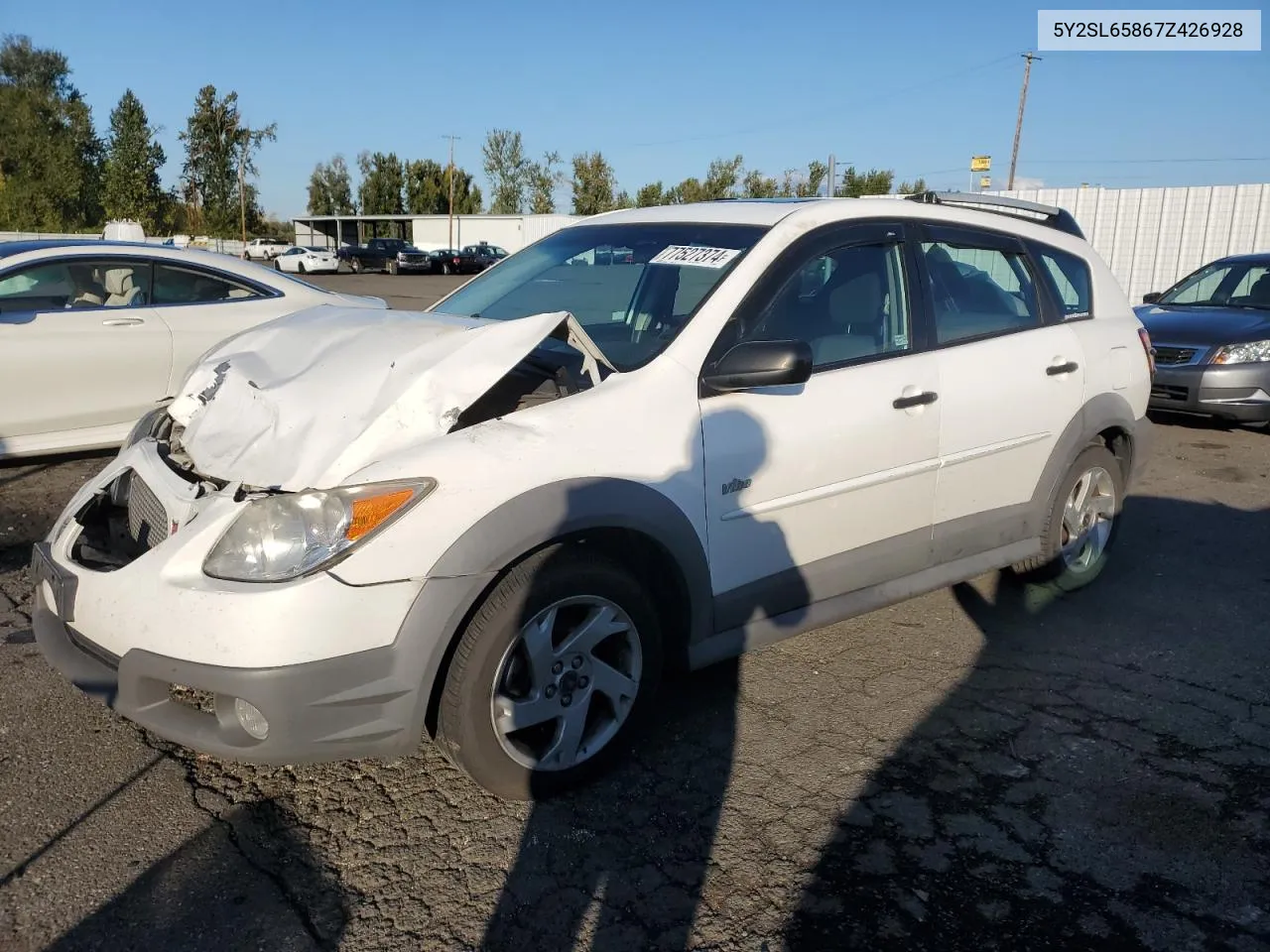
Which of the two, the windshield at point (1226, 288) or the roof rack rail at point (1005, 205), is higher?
the roof rack rail at point (1005, 205)

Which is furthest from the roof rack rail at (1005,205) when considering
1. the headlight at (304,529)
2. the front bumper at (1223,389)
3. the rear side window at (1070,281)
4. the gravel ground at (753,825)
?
the front bumper at (1223,389)

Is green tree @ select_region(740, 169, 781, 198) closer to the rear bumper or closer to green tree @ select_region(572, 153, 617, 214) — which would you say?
green tree @ select_region(572, 153, 617, 214)

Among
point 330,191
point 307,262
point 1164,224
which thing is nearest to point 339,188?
point 330,191

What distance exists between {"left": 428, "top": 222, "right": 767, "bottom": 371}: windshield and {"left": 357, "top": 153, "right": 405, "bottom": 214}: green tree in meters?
80.2

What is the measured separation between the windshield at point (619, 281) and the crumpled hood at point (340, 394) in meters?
0.42

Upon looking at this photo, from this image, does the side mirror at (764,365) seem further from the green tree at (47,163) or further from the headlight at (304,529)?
the green tree at (47,163)

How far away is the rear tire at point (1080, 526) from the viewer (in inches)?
182

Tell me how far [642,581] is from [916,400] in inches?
52.6

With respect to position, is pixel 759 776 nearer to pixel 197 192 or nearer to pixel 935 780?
pixel 935 780

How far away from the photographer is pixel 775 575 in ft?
11.4

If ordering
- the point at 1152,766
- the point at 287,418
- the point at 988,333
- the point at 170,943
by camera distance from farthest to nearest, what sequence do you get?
the point at 988,333
the point at 1152,766
the point at 287,418
the point at 170,943

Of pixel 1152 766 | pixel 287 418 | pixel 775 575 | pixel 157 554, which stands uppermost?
pixel 287 418

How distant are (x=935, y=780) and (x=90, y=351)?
5.83 meters

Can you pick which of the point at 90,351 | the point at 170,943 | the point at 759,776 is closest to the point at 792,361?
the point at 759,776
